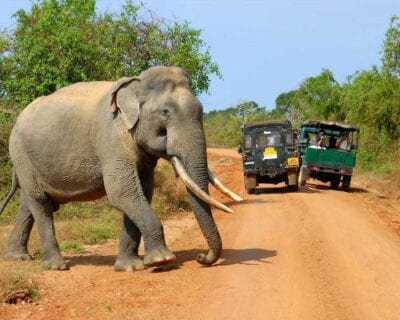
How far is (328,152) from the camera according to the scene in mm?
25844

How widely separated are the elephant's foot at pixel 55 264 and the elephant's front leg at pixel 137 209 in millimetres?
989

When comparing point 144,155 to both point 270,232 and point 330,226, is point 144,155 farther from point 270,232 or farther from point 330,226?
point 330,226

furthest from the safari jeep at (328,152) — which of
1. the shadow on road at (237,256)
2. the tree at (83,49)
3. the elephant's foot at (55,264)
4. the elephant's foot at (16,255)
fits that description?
the elephant's foot at (55,264)

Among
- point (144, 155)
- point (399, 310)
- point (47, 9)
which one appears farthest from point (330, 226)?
point (47, 9)

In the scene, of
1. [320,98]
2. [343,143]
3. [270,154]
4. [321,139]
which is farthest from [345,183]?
[320,98]

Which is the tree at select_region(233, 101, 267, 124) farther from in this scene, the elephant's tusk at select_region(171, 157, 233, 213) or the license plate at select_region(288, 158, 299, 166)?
the elephant's tusk at select_region(171, 157, 233, 213)

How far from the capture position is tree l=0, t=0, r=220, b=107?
18016mm

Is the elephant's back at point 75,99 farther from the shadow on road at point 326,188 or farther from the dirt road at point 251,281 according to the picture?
the shadow on road at point 326,188

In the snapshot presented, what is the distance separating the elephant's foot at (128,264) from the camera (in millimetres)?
10266

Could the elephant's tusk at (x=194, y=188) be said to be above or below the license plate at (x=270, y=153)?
above

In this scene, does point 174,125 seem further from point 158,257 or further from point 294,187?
point 294,187

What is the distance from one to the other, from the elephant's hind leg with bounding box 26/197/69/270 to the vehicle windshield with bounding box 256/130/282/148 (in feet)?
44.6

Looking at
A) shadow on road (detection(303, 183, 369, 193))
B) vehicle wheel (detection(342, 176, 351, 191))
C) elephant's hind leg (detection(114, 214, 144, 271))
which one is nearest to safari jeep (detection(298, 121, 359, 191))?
vehicle wheel (detection(342, 176, 351, 191))

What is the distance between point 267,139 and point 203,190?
15.1 meters
